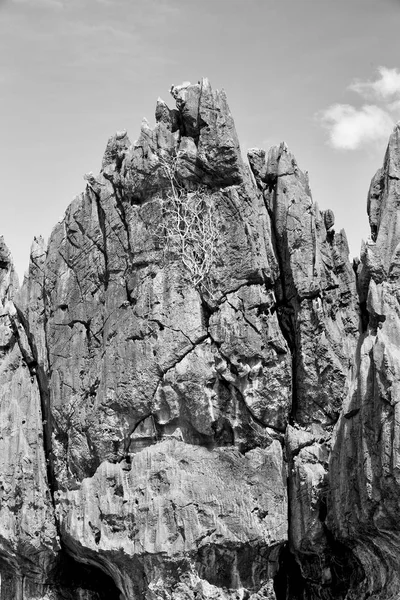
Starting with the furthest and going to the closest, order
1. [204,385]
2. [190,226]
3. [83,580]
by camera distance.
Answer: [83,580]
[190,226]
[204,385]

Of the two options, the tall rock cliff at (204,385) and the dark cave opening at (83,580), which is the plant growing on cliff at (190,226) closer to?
the tall rock cliff at (204,385)

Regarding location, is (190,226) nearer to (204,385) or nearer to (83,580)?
(204,385)

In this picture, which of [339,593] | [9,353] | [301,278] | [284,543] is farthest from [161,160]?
[339,593]

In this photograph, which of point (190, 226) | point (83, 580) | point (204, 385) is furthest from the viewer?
point (83, 580)

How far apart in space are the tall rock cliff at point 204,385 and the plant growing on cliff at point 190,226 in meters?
0.05

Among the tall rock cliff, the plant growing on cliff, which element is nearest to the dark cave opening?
the tall rock cliff

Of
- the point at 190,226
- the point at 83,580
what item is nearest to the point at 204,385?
the point at 190,226

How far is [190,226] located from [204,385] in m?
3.68

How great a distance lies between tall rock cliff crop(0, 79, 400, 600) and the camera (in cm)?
2102

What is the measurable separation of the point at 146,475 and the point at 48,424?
3.69m

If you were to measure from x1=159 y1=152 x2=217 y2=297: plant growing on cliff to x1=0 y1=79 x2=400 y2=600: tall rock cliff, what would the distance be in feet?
0.15

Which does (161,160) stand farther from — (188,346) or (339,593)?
(339,593)

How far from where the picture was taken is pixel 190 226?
2198 cm

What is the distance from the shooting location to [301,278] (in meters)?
22.0
